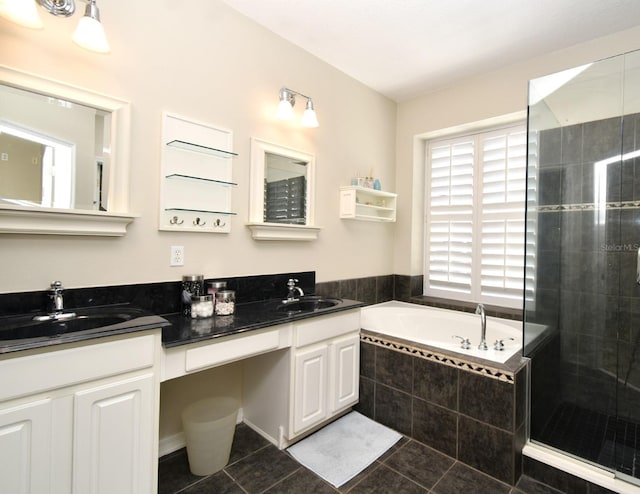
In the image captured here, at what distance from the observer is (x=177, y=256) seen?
1859 millimetres

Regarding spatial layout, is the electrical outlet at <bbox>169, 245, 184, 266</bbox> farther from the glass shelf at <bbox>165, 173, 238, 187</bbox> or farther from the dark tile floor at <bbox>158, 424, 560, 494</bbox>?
the dark tile floor at <bbox>158, 424, 560, 494</bbox>

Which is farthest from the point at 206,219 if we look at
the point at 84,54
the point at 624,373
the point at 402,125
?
the point at 624,373

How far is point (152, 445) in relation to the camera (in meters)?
1.34

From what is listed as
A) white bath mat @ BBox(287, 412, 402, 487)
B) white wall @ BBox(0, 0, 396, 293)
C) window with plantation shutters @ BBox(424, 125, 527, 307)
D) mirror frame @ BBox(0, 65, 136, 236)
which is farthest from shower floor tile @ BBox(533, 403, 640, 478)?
mirror frame @ BBox(0, 65, 136, 236)

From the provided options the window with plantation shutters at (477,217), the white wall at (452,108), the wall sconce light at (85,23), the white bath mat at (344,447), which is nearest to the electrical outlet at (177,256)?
the wall sconce light at (85,23)

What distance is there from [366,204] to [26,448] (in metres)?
2.62

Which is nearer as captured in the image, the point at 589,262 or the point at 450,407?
the point at 450,407

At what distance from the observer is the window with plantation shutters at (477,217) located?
2826 mm

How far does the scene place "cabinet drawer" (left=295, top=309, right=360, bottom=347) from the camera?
75.4 inches

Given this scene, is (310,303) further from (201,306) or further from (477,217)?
(477,217)

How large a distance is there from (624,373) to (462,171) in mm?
1971

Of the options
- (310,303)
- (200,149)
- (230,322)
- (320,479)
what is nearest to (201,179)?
(200,149)

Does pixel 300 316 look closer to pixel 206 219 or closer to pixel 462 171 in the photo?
pixel 206 219

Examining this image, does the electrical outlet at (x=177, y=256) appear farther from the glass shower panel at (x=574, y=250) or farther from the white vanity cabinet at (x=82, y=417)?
the glass shower panel at (x=574, y=250)
